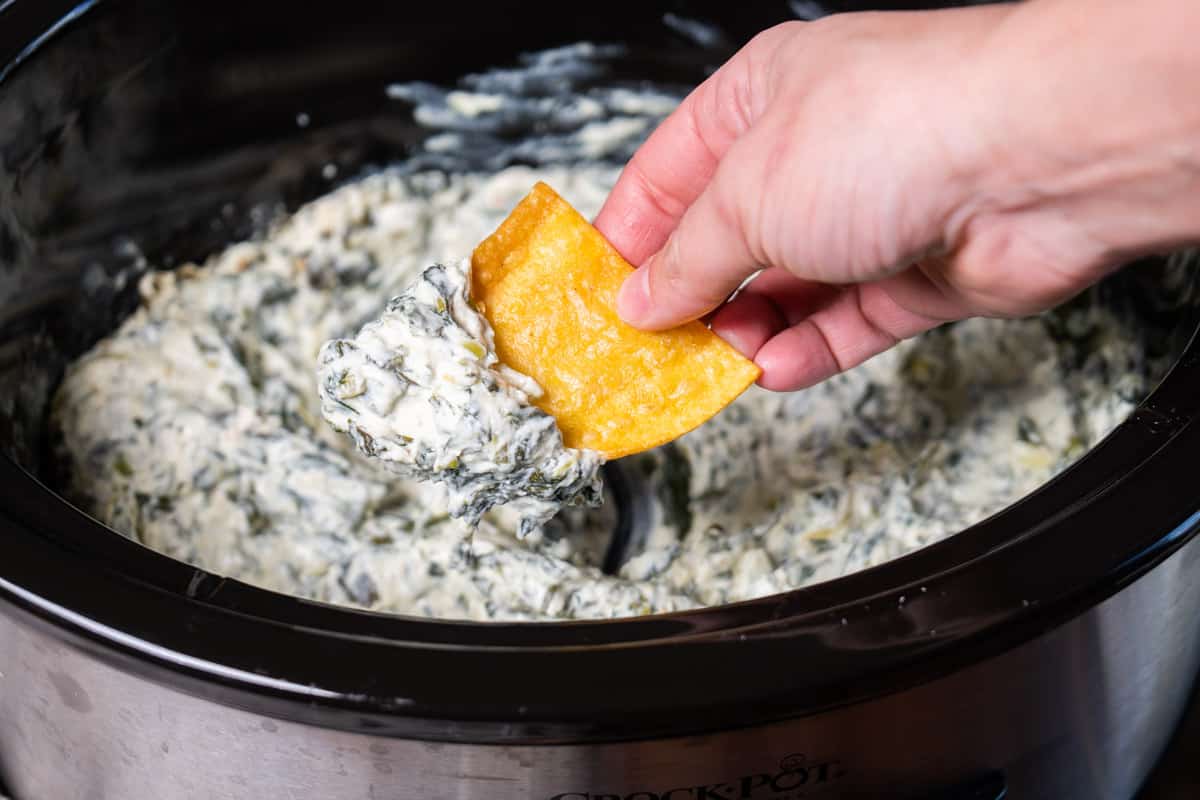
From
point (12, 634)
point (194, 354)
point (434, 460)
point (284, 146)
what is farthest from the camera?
point (284, 146)

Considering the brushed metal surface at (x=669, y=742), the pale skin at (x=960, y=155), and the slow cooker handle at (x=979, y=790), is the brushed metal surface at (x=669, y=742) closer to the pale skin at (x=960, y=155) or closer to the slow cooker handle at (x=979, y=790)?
the slow cooker handle at (x=979, y=790)

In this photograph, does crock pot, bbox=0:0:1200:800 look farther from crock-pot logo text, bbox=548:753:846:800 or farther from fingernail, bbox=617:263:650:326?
fingernail, bbox=617:263:650:326

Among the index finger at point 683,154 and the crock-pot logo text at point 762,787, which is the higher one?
the index finger at point 683,154

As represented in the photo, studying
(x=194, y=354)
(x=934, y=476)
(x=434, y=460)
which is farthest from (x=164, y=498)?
(x=934, y=476)

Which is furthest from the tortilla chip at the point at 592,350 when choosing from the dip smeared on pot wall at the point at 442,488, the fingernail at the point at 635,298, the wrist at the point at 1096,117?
the wrist at the point at 1096,117

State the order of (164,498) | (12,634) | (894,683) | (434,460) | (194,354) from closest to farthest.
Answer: (894,683) → (12,634) → (434,460) → (164,498) → (194,354)

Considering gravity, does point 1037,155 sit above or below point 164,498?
above

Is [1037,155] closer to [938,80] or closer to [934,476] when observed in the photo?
[938,80]
